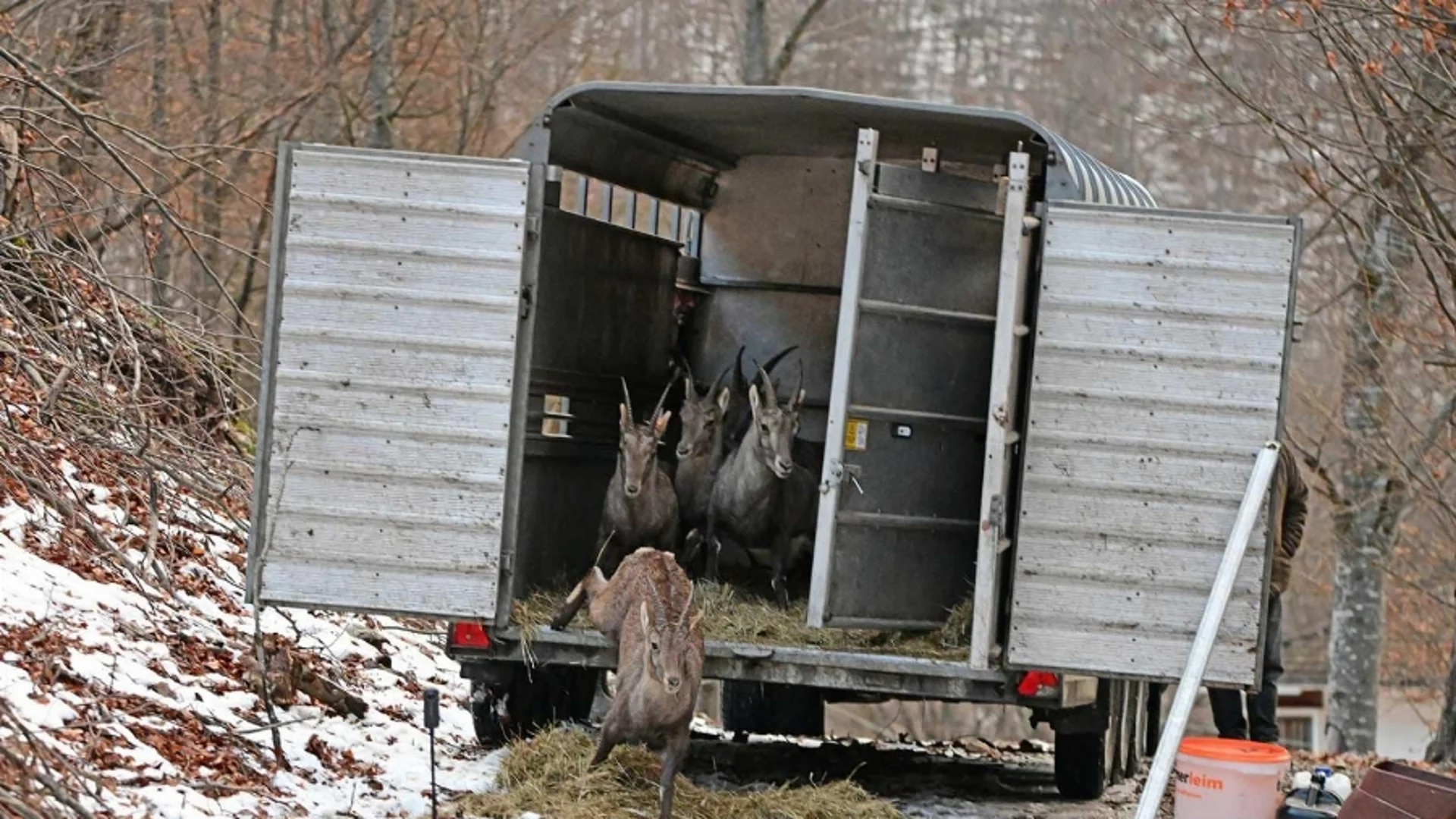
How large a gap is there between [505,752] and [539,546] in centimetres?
115

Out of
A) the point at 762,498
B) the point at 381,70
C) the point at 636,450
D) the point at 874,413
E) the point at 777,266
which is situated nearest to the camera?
the point at 874,413

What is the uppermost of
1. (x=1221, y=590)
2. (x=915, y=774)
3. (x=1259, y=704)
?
(x=1221, y=590)

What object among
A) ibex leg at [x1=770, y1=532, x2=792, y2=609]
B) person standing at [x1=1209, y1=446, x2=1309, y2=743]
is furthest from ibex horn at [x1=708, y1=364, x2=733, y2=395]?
person standing at [x1=1209, y1=446, x2=1309, y2=743]

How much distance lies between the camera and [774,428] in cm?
1141

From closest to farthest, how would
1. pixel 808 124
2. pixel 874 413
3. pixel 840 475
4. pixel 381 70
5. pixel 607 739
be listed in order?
1. pixel 607 739
2. pixel 840 475
3. pixel 874 413
4. pixel 808 124
5. pixel 381 70

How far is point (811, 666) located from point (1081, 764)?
2581 millimetres

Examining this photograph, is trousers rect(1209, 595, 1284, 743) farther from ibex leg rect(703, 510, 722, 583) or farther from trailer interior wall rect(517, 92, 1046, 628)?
ibex leg rect(703, 510, 722, 583)

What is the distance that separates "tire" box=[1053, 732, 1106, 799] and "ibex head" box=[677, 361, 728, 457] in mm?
2842

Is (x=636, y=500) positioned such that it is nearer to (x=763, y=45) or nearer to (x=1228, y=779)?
(x=1228, y=779)

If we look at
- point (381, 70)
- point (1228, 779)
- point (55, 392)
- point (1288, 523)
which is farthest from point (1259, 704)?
point (381, 70)

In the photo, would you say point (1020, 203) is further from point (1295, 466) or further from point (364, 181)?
point (1295, 466)

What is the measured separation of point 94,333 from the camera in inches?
477

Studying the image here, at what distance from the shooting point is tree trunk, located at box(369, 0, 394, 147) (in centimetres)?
2078

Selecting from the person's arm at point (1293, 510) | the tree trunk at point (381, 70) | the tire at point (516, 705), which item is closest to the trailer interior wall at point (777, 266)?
the tire at point (516, 705)
